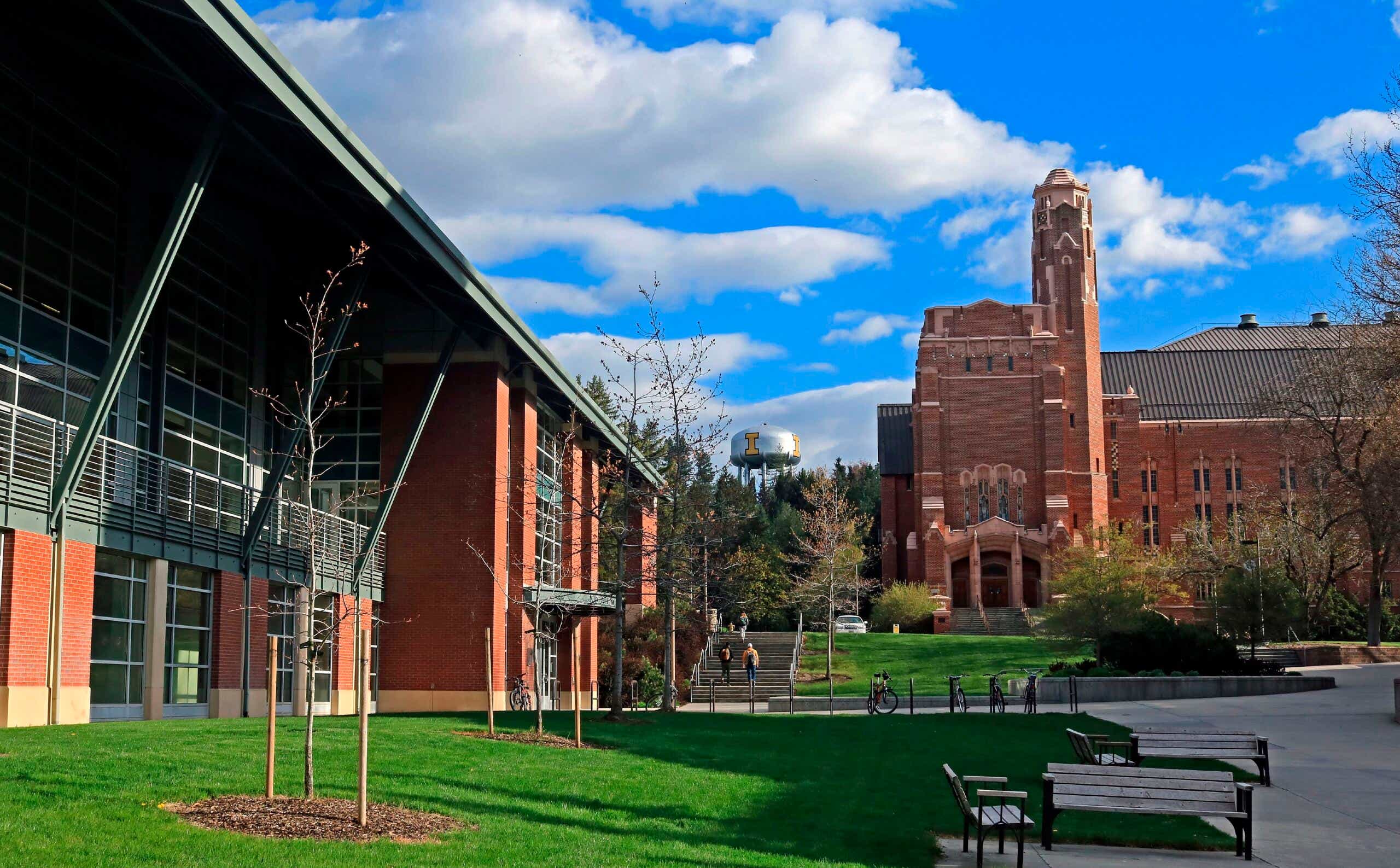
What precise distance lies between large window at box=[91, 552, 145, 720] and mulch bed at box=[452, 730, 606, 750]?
747cm

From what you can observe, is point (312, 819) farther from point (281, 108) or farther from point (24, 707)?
point (281, 108)

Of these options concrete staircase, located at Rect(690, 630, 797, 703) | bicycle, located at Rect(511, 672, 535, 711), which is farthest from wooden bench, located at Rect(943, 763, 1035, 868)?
concrete staircase, located at Rect(690, 630, 797, 703)

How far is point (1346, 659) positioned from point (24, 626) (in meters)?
45.7

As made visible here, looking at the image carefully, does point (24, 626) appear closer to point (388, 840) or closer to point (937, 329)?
point (388, 840)

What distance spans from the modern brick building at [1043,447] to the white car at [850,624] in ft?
33.6

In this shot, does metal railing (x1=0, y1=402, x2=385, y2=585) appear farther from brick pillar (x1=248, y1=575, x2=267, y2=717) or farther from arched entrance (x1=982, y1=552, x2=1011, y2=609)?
arched entrance (x1=982, y1=552, x2=1011, y2=609)

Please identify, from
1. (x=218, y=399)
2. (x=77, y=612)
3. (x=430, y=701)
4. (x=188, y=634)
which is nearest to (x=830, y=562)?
(x=430, y=701)

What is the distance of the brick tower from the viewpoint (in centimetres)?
8350

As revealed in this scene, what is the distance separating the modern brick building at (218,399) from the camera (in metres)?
20.0

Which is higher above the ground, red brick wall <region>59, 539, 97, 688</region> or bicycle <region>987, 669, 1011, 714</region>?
red brick wall <region>59, 539, 97, 688</region>

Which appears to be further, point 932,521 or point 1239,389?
point 1239,389

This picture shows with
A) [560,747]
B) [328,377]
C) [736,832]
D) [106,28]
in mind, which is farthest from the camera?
[328,377]

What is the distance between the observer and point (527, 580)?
34969 millimetres

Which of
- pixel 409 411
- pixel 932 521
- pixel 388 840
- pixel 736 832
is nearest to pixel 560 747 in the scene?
pixel 736 832
